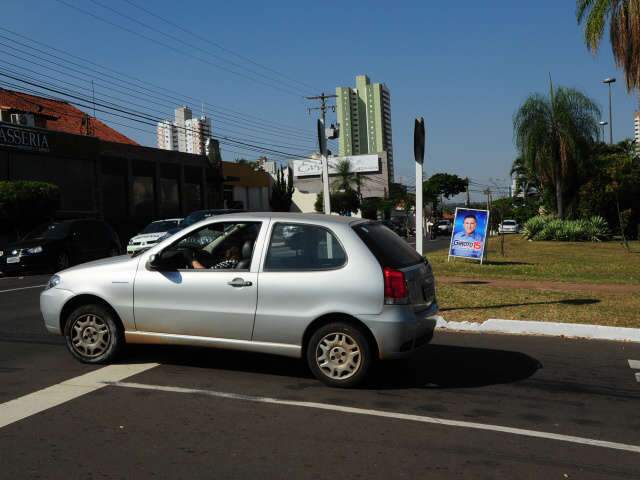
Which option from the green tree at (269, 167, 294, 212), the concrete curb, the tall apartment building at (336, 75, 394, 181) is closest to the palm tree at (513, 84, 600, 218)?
the concrete curb

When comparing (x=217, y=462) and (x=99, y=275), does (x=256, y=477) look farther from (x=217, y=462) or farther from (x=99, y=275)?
(x=99, y=275)

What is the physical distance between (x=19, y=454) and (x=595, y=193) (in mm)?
35926

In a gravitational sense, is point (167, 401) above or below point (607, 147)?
below

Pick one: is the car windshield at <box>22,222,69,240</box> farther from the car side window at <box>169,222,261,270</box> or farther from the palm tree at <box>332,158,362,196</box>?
the palm tree at <box>332,158,362,196</box>

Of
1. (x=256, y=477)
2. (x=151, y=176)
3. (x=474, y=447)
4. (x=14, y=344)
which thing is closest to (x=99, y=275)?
(x=14, y=344)

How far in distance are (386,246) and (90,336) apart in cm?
308

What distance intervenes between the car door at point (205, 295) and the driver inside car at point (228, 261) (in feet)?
0.16

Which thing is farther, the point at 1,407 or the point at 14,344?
the point at 14,344

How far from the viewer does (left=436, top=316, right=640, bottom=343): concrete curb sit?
854 cm

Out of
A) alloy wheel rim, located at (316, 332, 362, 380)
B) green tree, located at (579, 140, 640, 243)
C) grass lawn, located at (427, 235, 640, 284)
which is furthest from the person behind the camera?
green tree, located at (579, 140, 640, 243)

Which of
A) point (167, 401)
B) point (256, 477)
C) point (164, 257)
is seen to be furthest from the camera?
point (164, 257)

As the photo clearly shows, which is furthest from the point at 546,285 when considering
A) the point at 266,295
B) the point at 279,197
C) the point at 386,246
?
the point at 279,197

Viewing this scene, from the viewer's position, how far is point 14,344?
7.96 metres

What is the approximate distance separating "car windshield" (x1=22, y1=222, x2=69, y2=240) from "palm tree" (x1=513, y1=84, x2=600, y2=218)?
82.2 feet
